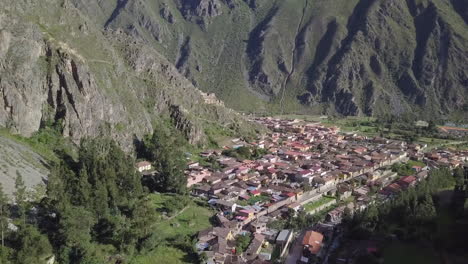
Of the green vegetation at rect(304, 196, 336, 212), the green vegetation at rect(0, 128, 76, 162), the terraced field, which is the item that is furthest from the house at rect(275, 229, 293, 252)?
the green vegetation at rect(0, 128, 76, 162)

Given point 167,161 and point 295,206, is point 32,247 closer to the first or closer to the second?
point 167,161

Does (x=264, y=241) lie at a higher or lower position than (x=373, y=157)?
lower

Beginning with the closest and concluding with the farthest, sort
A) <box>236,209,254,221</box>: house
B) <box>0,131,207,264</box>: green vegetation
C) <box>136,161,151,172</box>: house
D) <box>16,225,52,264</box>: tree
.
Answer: <box>16,225,52,264</box>: tree → <box>0,131,207,264</box>: green vegetation → <box>236,209,254,221</box>: house → <box>136,161,151,172</box>: house

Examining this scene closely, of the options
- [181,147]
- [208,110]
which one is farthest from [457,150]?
[181,147]

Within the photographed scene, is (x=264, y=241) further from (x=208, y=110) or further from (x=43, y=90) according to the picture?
(x=208, y=110)

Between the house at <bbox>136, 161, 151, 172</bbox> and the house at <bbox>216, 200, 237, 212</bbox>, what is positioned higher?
the house at <bbox>136, 161, 151, 172</bbox>

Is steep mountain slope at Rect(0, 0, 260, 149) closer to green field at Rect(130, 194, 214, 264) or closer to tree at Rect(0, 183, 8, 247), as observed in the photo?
green field at Rect(130, 194, 214, 264)

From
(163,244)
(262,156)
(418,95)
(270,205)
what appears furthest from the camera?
(418,95)
